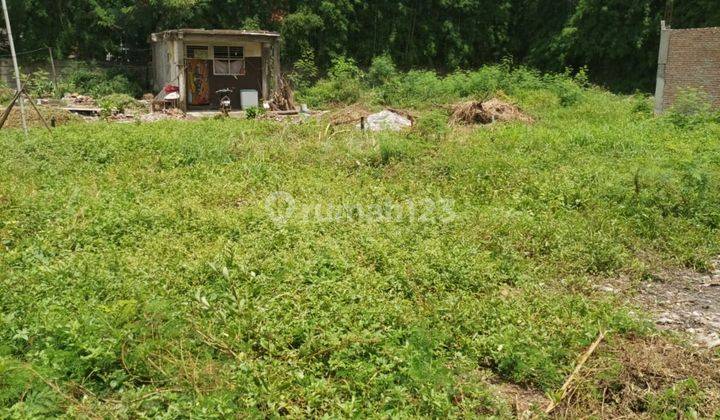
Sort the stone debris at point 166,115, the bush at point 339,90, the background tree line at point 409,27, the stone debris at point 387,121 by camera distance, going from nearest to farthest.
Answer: the stone debris at point 387,121, the stone debris at point 166,115, the bush at point 339,90, the background tree line at point 409,27

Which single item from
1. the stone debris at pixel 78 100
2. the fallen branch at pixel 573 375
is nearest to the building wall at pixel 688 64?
the fallen branch at pixel 573 375

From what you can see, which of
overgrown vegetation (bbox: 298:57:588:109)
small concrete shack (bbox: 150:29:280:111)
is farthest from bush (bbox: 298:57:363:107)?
small concrete shack (bbox: 150:29:280:111)

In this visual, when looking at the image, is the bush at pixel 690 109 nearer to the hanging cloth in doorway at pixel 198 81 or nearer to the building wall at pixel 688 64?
the building wall at pixel 688 64

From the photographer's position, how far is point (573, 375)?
3479 millimetres

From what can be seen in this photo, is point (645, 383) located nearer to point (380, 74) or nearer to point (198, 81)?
point (380, 74)

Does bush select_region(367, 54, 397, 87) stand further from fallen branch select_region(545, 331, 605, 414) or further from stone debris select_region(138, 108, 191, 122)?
fallen branch select_region(545, 331, 605, 414)

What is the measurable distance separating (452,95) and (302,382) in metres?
12.4

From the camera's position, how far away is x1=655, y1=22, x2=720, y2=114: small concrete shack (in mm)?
12289

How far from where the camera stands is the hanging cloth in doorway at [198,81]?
17.5m

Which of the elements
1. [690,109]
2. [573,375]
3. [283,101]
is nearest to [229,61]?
[283,101]

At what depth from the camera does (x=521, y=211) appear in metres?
6.29

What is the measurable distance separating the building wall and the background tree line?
8.45 metres

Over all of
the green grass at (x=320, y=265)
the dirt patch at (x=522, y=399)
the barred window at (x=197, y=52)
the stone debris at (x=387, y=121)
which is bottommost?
the dirt patch at (x=522, y=399)

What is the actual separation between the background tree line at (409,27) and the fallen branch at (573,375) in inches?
711
